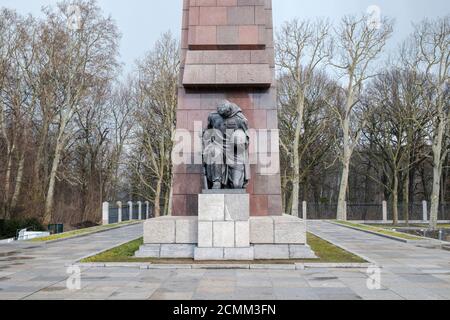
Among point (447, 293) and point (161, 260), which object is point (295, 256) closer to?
point (161, 260)

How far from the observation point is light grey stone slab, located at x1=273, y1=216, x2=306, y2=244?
34.7 ft

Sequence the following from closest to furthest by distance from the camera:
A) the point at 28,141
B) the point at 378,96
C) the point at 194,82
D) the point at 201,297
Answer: the point at 201,297 → the point at 194,82 → the point at 28,141 → the point at 378,96

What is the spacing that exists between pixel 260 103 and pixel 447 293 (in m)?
6.91

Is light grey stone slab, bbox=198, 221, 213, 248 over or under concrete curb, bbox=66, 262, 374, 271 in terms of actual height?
over

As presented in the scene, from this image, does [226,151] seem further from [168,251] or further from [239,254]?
[168,251]

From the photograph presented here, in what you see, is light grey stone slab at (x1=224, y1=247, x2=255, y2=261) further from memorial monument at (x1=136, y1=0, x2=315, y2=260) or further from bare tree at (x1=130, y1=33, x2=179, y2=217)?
bare tree at (x1=130, y1=33, x2=179, y2=217)

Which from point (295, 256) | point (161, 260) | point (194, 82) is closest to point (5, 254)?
point (161, 260)

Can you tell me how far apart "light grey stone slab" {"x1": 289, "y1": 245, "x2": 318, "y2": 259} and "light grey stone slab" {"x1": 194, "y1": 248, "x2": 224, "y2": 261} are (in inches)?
66.8

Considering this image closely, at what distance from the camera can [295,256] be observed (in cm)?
1047

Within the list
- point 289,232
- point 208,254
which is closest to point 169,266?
point 208,254

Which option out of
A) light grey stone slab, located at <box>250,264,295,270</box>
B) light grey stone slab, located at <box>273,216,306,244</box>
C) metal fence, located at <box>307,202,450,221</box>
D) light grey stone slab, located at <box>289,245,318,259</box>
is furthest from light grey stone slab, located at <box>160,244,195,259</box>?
metal fence, located at <box>307,202,450,221</box>

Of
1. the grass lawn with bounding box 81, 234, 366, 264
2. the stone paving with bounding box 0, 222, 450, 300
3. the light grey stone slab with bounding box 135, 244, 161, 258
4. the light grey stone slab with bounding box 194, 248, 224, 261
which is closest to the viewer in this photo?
the stone paving with bounding box 0, 222, 450, 300

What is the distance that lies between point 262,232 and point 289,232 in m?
0.65
